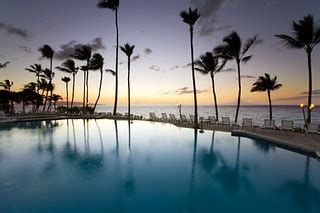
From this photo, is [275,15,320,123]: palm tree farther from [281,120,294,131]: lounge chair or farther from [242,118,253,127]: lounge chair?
[242,118,253,127]: lounge chair

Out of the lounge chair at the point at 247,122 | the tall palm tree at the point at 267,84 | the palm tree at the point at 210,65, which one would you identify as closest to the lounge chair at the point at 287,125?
the lounge chair at the point at 247,122

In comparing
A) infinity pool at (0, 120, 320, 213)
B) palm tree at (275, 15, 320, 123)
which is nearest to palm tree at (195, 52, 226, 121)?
palm tree at (275, 15, 320, 123)

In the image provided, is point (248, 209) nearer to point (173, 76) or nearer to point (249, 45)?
point (249, 45)

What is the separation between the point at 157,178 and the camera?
7871mm

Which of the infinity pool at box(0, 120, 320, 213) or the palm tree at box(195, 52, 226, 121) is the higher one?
the palm tree at box(195, 52, 226, 121)

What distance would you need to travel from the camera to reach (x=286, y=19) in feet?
74.6

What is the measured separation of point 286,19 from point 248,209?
74.4 ft

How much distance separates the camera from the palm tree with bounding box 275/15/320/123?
16219mm

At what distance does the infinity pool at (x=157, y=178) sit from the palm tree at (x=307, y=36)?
747 centimetres

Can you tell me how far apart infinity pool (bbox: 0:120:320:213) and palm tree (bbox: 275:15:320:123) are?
7.47m

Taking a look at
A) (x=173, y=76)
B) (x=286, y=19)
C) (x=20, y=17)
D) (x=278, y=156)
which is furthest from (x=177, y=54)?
(x=278, y=156)

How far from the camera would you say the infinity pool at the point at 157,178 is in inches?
229

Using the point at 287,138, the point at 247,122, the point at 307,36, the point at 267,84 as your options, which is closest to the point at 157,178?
the point at 287,138

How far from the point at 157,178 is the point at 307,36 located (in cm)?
1524
